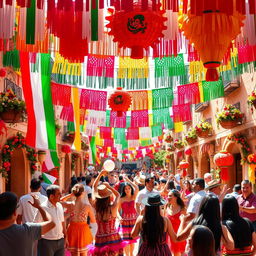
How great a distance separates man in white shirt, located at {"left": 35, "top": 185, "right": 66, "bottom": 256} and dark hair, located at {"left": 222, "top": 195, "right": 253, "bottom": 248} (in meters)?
2.82

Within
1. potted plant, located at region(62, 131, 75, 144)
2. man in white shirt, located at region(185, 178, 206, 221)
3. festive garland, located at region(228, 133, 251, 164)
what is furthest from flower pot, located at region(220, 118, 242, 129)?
potted plant, located at region(62, 131, 75, 144)

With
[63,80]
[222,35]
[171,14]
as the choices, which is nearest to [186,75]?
[63,80]

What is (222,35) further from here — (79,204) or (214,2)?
(79,204)

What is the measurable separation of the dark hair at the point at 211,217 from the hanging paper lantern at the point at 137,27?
199 cm

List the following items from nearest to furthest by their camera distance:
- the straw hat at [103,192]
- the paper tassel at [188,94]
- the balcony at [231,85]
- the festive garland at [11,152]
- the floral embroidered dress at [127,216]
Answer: the straw hat at [103,192] → the floral embroidered dress at [127,216] → the festive garland at [11,152] → the paper tassel at [188,94] → the balcony at [231,85]

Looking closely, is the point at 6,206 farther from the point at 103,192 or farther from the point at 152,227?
the point at 103,192

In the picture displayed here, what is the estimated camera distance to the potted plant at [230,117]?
15.1 meters

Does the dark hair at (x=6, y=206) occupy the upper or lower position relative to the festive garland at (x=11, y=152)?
lower

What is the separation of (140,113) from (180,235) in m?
11.2

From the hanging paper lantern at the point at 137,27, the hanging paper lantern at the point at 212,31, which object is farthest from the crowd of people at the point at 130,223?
the hanging paper lantern at the point at 137,27

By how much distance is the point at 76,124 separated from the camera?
13195 millimetres

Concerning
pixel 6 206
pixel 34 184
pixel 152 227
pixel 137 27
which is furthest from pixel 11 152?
pixel 6 206

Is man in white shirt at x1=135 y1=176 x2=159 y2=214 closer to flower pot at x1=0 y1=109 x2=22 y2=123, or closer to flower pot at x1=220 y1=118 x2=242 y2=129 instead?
flower pot at x1=0 y1=109 x2=22 y2=123

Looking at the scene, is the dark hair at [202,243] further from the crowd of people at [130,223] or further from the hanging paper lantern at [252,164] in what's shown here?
the hanging paper lantern at [252,164]
